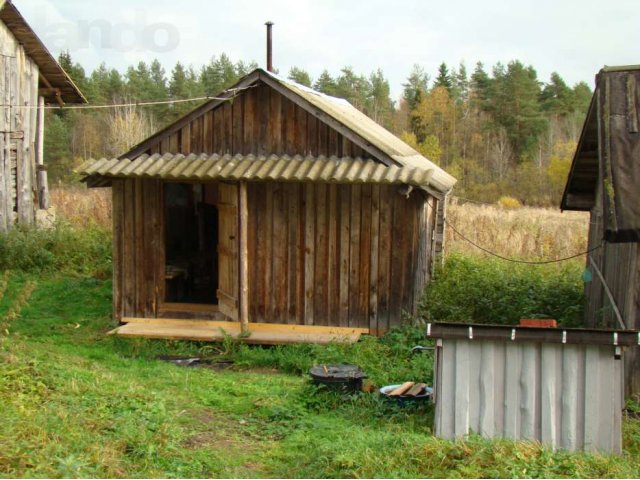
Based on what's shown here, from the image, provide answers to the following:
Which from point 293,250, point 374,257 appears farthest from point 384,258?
point 293,250

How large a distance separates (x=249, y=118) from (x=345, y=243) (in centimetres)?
259

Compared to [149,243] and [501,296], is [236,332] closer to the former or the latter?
[149,243]

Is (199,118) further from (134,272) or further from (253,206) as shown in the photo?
(134,272)

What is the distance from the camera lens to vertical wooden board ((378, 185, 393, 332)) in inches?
467

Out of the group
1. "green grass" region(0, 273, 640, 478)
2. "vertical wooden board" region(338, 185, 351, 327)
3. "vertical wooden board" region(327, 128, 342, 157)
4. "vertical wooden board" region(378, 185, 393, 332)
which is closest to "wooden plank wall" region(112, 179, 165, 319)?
"green grass" region(0, 273, 640, 478)

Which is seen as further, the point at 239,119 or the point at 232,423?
the point at 239,119

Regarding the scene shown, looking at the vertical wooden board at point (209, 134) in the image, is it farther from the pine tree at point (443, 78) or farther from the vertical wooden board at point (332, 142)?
the pine tree at point (443, 78)

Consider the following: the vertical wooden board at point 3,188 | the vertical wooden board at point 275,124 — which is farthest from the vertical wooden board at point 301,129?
the vertical wooden board at point 3,188

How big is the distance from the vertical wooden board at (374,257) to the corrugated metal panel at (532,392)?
15.1 feet

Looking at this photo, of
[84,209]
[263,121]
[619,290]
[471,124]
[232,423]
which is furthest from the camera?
[471,124]

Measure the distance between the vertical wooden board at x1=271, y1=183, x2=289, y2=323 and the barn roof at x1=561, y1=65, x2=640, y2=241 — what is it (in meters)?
4.90

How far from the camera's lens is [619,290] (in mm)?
8820

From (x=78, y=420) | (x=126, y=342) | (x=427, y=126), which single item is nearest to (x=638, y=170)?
(x=78, y=420)

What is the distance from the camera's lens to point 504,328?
279 inches
